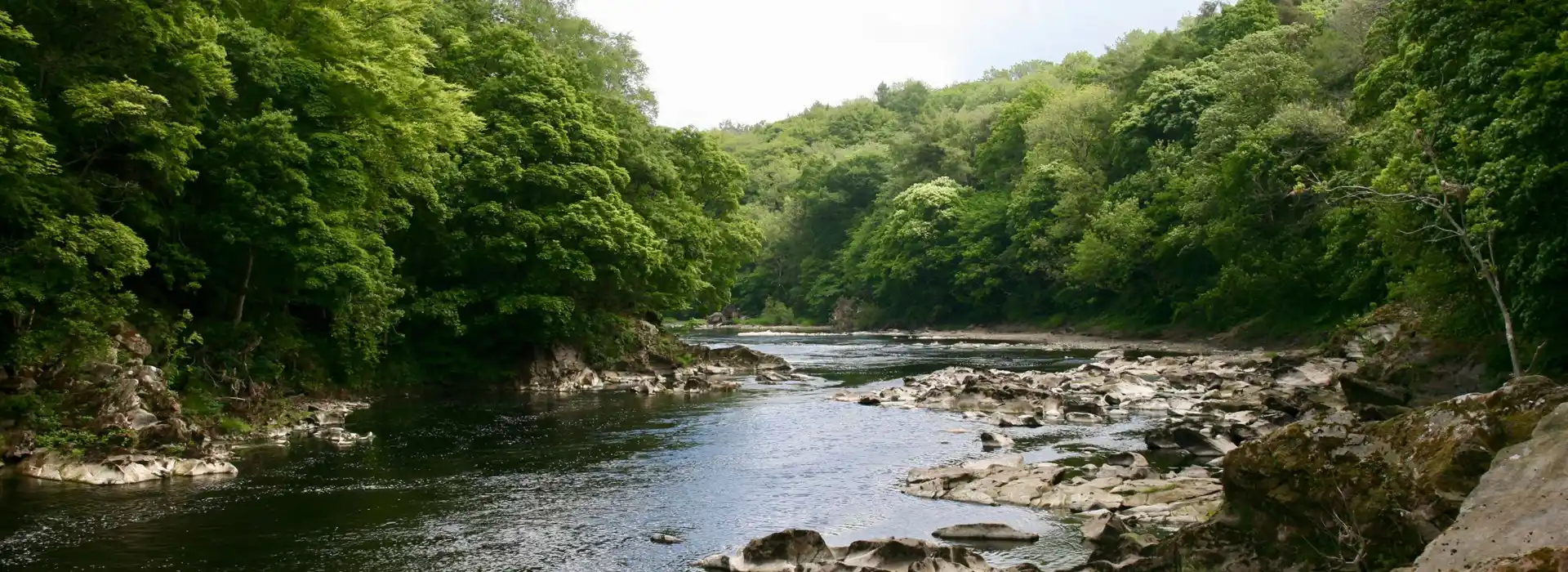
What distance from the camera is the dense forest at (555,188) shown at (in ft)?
73.5

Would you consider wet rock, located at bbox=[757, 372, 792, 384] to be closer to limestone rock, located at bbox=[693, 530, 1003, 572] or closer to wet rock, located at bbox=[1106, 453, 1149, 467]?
wet rock, located at bbox=[1106, 453, 1149, 467]

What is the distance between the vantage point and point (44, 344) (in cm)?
2159

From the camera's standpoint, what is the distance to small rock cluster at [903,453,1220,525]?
18.2 m

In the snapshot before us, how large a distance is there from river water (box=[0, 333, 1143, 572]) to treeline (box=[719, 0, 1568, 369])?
898cm

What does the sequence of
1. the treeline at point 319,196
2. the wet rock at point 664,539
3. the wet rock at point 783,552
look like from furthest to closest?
the treeline at point 319,196, the wet rock at point 664,539, the wet rock at point 783,552

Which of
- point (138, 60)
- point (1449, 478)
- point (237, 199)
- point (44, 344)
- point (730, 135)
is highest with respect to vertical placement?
point (730, 135)

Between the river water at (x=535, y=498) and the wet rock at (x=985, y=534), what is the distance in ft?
1.04

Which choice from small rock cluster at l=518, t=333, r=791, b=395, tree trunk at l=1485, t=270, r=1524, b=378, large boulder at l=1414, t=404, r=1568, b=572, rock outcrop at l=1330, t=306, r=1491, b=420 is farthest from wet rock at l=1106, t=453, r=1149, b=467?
small rock cluster at l=518, t=333, r=791, b=395

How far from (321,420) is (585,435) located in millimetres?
7759

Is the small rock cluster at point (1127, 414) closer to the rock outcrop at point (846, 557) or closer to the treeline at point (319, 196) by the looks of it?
the rock outcrop at point (846, 557)

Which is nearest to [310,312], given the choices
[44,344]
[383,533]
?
[44,344]

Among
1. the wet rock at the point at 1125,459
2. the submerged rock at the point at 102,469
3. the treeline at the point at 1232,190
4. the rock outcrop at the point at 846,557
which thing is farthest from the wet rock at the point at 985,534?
the submerged rock at the point at 102,469

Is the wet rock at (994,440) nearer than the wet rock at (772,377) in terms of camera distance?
Yes

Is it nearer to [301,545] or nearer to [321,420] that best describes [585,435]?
[321,420]
